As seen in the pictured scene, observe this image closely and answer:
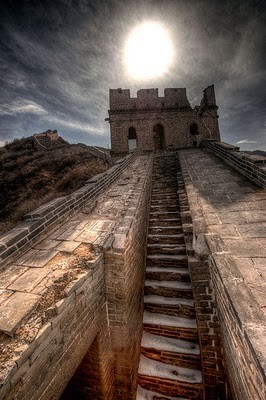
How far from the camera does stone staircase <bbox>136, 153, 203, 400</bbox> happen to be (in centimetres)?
344

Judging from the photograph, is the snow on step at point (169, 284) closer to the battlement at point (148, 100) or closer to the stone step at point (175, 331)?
A: the stone step at point (175, 331)

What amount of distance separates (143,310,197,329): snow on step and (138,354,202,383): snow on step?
0.66m

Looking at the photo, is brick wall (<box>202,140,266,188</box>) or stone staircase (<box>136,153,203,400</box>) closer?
stone staircase (<box>136,153,203,400</box>)

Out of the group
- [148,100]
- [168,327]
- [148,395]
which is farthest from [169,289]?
[148,100]

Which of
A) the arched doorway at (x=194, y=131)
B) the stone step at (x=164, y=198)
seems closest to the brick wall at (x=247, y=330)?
the stone step at (x=164, y=198)

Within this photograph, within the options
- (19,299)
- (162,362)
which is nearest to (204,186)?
(162,362)

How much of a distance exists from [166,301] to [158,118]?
58.7ft

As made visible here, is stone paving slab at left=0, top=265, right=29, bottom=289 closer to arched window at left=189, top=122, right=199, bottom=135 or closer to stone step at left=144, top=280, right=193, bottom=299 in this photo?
stone step at left=144, top=280, right=193, bottom=299

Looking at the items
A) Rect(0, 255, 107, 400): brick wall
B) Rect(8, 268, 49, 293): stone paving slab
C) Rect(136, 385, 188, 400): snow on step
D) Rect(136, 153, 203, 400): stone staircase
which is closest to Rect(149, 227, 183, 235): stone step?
Rect(136, 153, 203, 400): stone staircase

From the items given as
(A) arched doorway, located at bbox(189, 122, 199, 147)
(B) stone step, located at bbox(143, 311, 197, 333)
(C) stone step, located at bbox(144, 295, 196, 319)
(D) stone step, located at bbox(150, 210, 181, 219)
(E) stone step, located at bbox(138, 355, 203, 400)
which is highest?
(A) arched doorway, located at bbox(189, 122, 199, 147)

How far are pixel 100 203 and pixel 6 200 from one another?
316 inches

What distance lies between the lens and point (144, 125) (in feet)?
60.8

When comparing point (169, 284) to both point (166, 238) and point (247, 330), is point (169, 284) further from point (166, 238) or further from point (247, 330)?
point (247, 330)

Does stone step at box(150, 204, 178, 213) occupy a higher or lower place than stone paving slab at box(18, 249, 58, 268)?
higher
